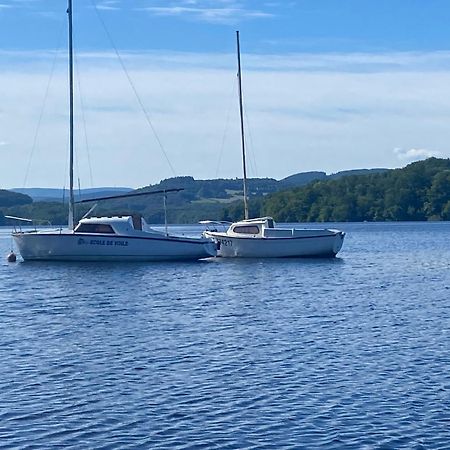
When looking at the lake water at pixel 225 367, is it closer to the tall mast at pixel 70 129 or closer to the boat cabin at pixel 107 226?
the boat cabin at pixel 107 226

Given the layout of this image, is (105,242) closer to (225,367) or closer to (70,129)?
(70,129)

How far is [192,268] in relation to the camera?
6288cm

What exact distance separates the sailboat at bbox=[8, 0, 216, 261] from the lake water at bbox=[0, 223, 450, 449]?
42.0 feet

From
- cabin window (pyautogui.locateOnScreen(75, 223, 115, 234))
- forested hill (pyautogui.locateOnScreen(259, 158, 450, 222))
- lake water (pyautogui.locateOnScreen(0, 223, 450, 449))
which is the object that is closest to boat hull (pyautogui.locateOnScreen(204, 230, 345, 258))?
cabin window (pyautogui.locateOnScreen(75, 223, 115, 234))

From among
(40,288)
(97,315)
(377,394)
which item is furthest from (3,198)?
(377,394)

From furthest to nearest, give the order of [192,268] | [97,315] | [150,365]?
[192,268], [97,315], [150,365]

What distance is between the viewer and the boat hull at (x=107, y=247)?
62.9 m

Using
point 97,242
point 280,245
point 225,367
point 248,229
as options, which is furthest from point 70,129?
point 225,367

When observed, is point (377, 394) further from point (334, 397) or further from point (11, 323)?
point (11, 323)

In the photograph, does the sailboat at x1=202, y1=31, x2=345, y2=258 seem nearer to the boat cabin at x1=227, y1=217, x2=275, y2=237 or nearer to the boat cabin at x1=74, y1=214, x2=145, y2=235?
the boat cabin at x1=227, y1=217, x2=275, y2=237

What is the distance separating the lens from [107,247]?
62844 mm

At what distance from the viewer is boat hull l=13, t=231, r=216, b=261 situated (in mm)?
62875

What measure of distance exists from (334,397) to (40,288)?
29.4 m

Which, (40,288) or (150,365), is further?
(40,288)
